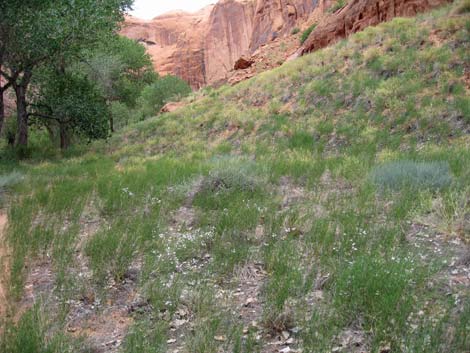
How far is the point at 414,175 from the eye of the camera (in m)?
6.62

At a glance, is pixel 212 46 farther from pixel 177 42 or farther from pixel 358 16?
pixel 358 16

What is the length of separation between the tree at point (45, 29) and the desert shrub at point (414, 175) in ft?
32.4

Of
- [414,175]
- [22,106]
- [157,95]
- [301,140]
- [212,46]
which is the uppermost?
[212,46]

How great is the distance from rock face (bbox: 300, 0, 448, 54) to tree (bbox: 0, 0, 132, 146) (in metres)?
10.4

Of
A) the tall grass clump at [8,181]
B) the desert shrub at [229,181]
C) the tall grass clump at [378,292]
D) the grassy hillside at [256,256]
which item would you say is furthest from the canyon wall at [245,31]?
the tall grass clump at [378,292]

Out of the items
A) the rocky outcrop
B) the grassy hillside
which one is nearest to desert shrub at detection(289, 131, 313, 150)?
the grassy hillside

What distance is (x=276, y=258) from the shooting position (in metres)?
4.44

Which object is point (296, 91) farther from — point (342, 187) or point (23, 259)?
point (23, 259)

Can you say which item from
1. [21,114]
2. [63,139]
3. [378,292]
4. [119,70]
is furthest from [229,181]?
[119,70]

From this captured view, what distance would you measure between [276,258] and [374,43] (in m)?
13.9

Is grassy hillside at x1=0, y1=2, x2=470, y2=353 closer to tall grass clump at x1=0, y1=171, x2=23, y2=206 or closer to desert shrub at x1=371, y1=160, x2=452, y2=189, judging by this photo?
desert shrub at x1=371, y1=160, x2=452, y2=189

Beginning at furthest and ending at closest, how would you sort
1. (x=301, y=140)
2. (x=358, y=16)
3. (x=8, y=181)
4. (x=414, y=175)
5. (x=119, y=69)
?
(x=119, y=69) < (x=358, y=16) < (x=301, y=140) < (x=8, y=181) < (x=414, y=175)

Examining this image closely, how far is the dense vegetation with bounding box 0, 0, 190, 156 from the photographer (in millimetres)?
12484

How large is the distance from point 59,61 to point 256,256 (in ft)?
48.6
